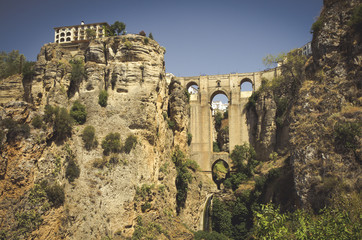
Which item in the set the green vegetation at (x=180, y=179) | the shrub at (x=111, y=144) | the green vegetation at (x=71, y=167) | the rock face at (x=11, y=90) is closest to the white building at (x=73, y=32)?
the rock face at (x=11, y=90)

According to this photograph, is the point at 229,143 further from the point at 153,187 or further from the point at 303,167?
the point at 303,167

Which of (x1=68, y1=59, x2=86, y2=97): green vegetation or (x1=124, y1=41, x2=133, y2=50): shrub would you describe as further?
(x1=124, y1=41, x2=133, y2=50): shrub

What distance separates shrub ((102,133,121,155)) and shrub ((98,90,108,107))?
3793 mm

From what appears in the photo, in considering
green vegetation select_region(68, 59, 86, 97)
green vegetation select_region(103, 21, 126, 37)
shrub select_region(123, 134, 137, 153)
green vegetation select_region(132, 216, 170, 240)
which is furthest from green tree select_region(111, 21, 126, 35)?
green vegetation select_region(132, 216, 170, 240)

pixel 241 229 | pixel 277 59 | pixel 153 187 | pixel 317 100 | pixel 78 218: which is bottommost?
pixel 241 229

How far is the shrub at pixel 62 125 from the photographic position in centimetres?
2789

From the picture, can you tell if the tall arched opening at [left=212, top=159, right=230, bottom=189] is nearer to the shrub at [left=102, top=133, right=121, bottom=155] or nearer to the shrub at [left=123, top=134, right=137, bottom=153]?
the shrub at [left=123, top=134, right=137, bottom=153]

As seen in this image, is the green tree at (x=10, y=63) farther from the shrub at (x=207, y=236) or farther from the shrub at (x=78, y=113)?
the shrub at (x=207, y=236)

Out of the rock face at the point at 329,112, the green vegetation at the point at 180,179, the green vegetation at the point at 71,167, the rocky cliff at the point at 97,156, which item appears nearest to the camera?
the rock face at the point at 329,112

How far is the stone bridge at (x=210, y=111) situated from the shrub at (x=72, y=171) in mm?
22386

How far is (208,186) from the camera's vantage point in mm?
43844

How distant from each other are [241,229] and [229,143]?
536 inches

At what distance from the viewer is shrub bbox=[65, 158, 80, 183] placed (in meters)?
27.6

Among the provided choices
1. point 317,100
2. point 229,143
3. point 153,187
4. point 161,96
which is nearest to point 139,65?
point 161,96
